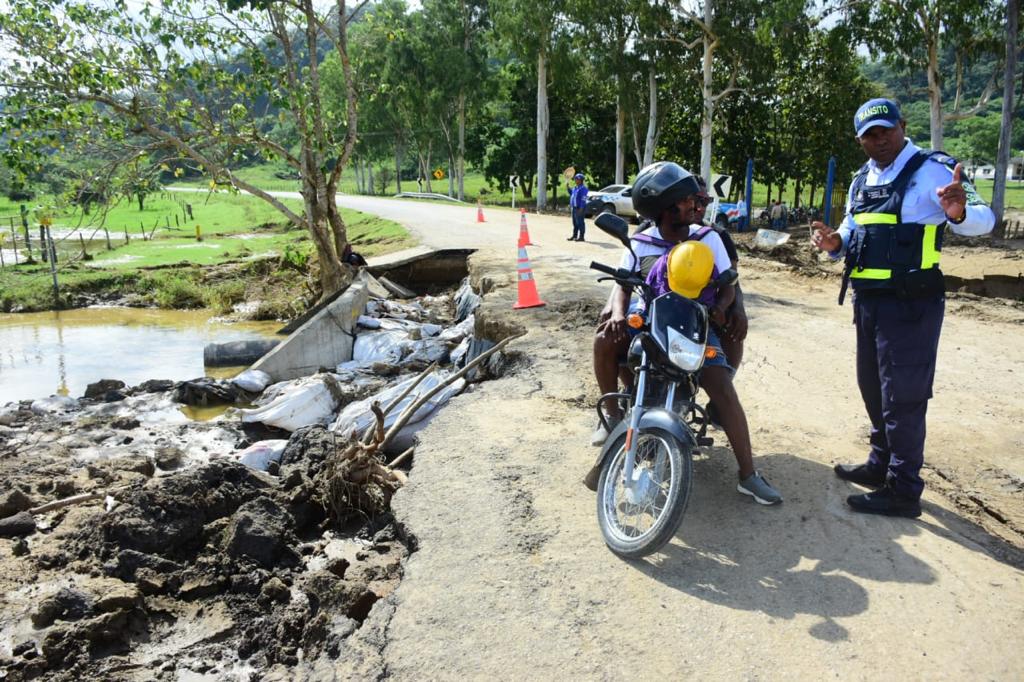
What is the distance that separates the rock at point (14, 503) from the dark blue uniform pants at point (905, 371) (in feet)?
17.2

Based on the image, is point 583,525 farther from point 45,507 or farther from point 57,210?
point 57,210

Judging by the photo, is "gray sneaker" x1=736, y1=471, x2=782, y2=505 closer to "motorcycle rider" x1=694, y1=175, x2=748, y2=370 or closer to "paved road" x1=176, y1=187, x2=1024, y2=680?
"paved road" x1=176, y1=187, x2=1024, y2=680

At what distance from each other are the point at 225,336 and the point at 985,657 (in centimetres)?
1347

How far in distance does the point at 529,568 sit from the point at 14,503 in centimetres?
370

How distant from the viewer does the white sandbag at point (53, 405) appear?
8.50 m

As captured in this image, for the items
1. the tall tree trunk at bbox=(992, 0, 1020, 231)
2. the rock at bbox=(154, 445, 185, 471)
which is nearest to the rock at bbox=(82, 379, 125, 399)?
the rock at bbox=(154, 445, 185, 471)

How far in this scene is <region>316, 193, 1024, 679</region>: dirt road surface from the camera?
2.71m

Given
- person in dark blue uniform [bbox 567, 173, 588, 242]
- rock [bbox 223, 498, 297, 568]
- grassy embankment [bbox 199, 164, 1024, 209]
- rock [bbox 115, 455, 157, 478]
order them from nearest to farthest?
rock [bbox 223, 498, 297, 568]
rock [bbox 115, 455, 157, 478]
person in dark blue uniform [bbox 567, 173, 588, 242]
grassy embankment [bbox 199, 164, 1024, 209]

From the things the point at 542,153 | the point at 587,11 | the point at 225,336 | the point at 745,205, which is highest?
the point at 587,11

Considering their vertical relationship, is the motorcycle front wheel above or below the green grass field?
below

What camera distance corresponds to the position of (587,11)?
81.8 feet

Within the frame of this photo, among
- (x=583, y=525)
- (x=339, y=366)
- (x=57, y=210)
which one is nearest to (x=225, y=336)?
(x=57, y=210)

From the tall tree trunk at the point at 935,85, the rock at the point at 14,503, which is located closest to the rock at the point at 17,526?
the rock at the point at 14,503

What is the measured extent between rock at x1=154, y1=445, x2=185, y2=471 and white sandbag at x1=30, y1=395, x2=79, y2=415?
277cm
